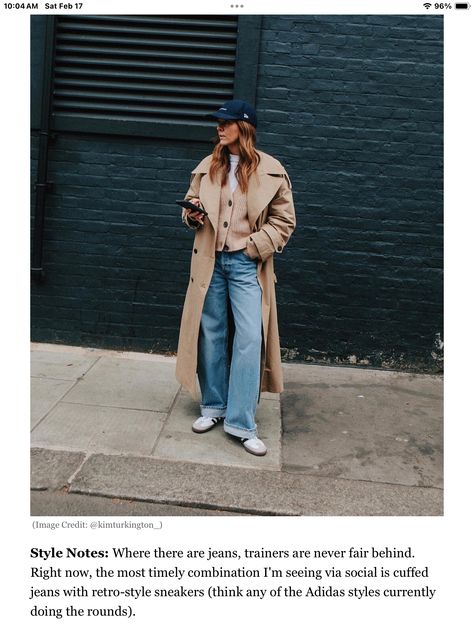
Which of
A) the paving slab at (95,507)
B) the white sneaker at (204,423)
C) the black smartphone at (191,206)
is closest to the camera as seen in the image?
the paving slab at (95,507)

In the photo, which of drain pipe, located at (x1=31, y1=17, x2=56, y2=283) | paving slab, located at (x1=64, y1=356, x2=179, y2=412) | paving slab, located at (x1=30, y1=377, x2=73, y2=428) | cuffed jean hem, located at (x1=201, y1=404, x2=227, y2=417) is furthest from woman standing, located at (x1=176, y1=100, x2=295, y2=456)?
drain pipe, located at (x1=31, y1=17, x2=56, y2=283)

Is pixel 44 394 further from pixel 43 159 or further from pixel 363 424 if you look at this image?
pixel 363 424

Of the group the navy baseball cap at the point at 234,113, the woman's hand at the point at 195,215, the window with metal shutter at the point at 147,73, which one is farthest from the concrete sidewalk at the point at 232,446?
the window with metal shutter at the point at 147,73

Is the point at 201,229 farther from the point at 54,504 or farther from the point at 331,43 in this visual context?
the point at 331,43

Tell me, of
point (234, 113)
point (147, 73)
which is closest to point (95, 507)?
point (234, 113)

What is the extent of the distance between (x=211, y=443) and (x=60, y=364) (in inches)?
75.4

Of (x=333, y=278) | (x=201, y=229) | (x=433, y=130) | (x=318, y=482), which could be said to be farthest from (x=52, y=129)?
(x=318, y=482)

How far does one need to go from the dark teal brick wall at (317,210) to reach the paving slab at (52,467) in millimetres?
2072

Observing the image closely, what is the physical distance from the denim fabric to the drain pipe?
2248 millimetres

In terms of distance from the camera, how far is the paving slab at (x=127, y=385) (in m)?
4.44

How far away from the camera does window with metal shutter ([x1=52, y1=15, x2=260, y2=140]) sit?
5223 mm

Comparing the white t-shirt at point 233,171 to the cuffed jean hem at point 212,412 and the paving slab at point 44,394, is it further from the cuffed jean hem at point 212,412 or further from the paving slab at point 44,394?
the paving slab at point 44,394

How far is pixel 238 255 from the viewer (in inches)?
149

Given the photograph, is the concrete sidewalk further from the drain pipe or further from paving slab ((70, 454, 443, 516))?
the drain pipe
